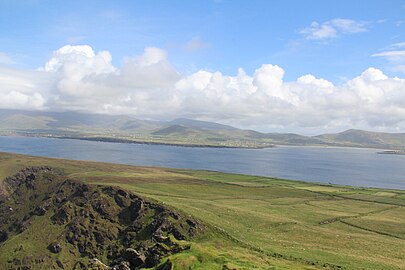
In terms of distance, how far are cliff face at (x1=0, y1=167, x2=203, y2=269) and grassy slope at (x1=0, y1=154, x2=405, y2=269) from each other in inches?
277

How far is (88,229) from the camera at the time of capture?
9606 cm

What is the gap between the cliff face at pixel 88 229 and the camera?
82438mm

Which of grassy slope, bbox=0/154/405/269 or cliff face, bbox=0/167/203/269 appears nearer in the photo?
grassy slope, bbox=0/154/405/269

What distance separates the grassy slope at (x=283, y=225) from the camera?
6388 cm

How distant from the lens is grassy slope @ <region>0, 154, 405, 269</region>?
63.9m

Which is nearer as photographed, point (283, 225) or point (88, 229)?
point (283, 225)

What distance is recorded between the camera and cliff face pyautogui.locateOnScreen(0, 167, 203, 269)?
82438 millimetres

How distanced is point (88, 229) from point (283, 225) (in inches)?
2011

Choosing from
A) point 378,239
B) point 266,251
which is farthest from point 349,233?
point 266,251

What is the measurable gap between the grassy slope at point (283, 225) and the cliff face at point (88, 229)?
7.04 meters

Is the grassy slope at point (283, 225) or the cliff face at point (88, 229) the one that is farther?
the cliff face at point (88, 229)

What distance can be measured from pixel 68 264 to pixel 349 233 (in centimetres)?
7005

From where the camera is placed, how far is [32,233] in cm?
9969

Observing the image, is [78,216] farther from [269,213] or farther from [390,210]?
[390,210]
